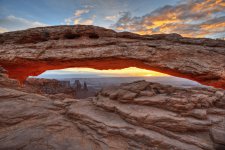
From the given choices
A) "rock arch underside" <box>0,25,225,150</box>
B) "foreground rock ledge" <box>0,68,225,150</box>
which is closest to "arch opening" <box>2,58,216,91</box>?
"rock arch underside" <box>0,25,225,150</box>

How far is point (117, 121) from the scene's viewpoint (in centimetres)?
752

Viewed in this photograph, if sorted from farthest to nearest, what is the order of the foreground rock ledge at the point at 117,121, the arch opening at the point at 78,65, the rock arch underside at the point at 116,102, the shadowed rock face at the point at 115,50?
the arch opening at the point at 78,65 < the shadowed rock face at the point at 115,50 < the rock arch underside at the point at 116,102 < the foreground rock ledge at the point at 117,121

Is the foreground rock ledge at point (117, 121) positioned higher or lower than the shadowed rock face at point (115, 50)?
lower

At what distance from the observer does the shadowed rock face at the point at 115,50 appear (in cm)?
890

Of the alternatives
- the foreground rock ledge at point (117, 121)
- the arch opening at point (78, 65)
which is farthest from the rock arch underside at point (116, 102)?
the arch opening at point (78, 65)

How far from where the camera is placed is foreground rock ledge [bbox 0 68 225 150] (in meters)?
6.36

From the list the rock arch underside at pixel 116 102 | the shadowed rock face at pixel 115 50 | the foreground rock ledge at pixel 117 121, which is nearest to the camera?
the foreground rock ledge at pixel 117 121

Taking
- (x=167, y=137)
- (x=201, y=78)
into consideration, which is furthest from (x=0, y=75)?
(x=201, y=78)

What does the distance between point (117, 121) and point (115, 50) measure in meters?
5.43

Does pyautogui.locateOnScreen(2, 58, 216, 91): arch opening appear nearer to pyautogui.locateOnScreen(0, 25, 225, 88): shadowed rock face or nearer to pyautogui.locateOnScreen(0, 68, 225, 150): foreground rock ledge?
pyautogui.locateOnScreen(0, 25, 225, 88): shadowed rock face

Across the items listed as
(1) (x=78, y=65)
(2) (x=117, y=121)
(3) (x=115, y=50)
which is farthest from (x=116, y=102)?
(1) (x=78, y=65)

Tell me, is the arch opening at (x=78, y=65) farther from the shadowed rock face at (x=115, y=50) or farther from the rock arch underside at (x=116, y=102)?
the rock arch underside at (x=116, y=102)

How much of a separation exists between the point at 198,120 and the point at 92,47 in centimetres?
906

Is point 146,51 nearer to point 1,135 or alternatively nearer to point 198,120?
point 198,120
